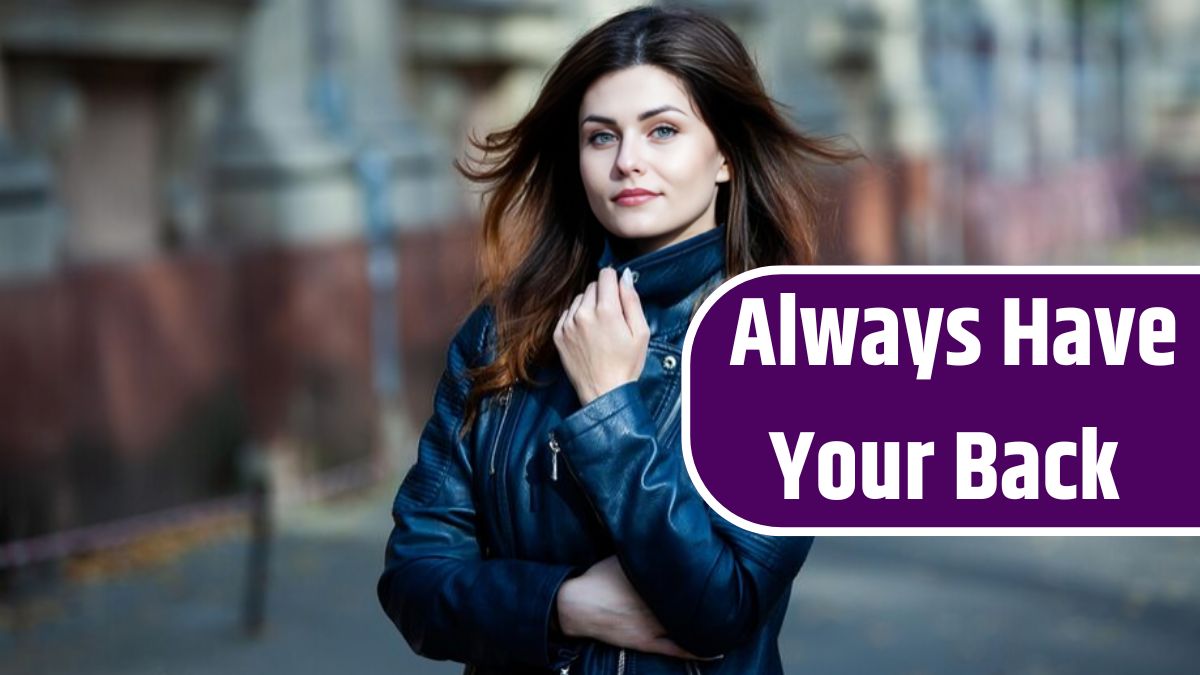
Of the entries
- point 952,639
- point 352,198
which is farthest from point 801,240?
point 352,198

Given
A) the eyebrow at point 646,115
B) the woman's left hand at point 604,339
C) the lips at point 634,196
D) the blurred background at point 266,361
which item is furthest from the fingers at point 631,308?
the blurred background at point 266,361

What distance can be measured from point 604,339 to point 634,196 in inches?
8.7

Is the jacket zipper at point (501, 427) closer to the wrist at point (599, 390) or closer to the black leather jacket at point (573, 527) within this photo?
the black leather jacket at point (573, 527)

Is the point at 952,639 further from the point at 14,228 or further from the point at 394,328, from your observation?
the point at 394,328

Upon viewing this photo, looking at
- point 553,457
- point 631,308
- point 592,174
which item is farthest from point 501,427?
point 592,174

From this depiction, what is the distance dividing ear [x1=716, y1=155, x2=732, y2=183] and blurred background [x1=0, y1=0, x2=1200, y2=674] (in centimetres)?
265

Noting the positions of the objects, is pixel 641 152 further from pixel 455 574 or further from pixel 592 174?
pixel 455 574

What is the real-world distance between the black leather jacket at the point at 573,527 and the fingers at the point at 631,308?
46 mm

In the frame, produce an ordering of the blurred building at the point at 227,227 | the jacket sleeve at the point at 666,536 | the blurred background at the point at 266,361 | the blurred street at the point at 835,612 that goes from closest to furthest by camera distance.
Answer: the jacket sleeve at the point at 666,536 → the blurred street at the point at 835,612 → the blurred background at the point at 266,361 → the blurred building at the point at 227,227

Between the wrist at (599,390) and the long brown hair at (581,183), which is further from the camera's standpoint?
the long brown hair at (581,183)

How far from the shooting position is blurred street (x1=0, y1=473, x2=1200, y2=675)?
8086 mm

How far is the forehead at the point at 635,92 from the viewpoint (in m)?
2.93

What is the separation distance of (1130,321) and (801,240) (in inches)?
18.8

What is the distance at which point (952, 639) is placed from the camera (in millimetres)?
8508
